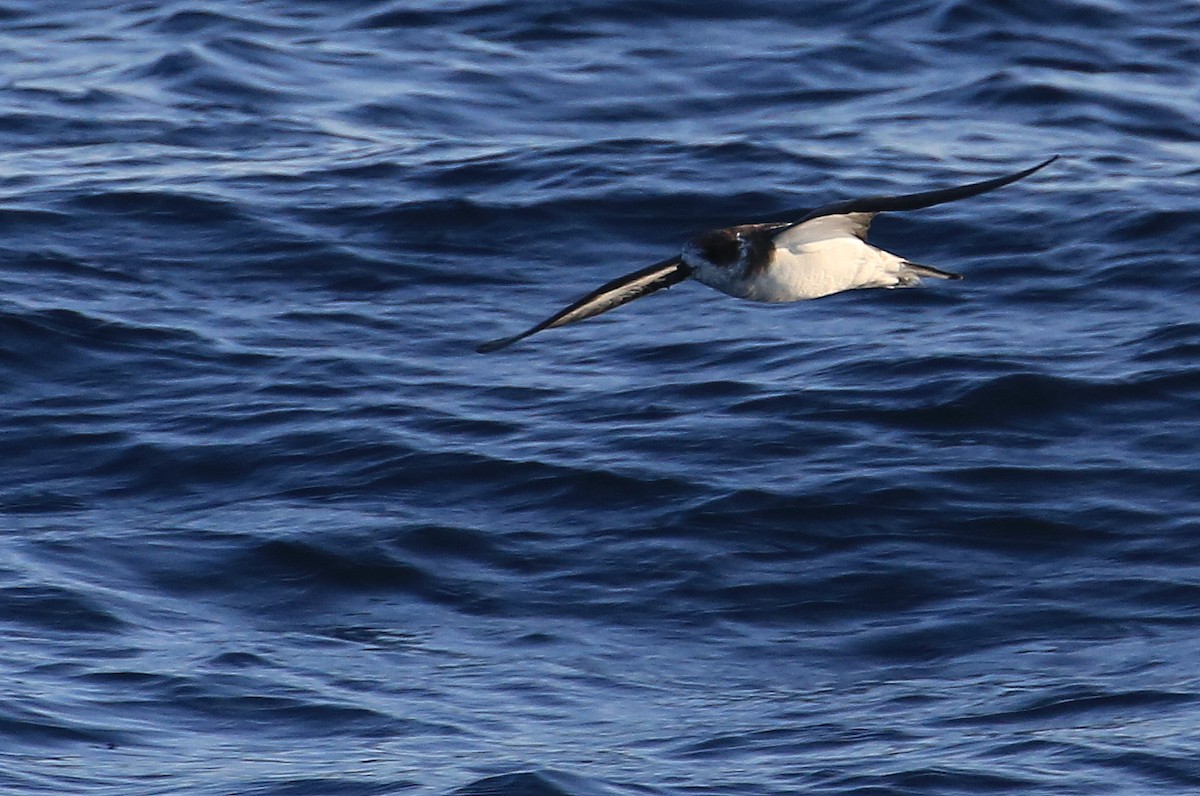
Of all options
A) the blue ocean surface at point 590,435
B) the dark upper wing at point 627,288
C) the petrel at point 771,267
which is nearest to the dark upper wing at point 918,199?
the petrel at point 771,267

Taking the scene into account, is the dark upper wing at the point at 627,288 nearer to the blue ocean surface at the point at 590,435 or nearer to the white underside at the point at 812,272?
the white underside at the point at 812,272

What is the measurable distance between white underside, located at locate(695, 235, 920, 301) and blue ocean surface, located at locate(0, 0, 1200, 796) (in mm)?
1846

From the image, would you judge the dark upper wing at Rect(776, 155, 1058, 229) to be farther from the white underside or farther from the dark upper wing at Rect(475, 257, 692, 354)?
the dark upper wing at Rect(475, 257, 692, 354)

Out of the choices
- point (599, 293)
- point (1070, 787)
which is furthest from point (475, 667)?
point (1070, 787)

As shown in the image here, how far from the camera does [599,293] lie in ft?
25.4

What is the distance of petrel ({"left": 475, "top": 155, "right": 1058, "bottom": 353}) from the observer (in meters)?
→ 7.79

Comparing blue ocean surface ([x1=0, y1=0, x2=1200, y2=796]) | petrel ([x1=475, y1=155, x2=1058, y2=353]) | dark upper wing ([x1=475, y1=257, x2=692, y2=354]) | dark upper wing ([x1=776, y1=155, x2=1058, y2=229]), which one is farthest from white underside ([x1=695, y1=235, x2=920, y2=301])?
blue ocean surface ([x1=0, y1=0, x2=1200, y2=796])

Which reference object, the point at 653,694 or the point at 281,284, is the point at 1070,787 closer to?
the point at 653,694

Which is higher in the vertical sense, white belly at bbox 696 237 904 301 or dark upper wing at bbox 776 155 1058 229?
dark upper wing at bbox 776 155 1058 229

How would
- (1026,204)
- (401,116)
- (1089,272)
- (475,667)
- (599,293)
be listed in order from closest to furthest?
(599,293) → (475,667) → (1089,272) → (1026,204) → (401,116)

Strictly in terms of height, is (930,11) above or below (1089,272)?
above

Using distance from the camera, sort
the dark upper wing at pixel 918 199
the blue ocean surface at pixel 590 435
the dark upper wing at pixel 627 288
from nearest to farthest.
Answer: the dark upper wing at pixel 918 199 → the dark upper wing at pixel 627 288 → the blue ocean surface at pixel 590 435

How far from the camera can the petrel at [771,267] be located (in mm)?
7793

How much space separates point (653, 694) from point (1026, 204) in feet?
20.5
